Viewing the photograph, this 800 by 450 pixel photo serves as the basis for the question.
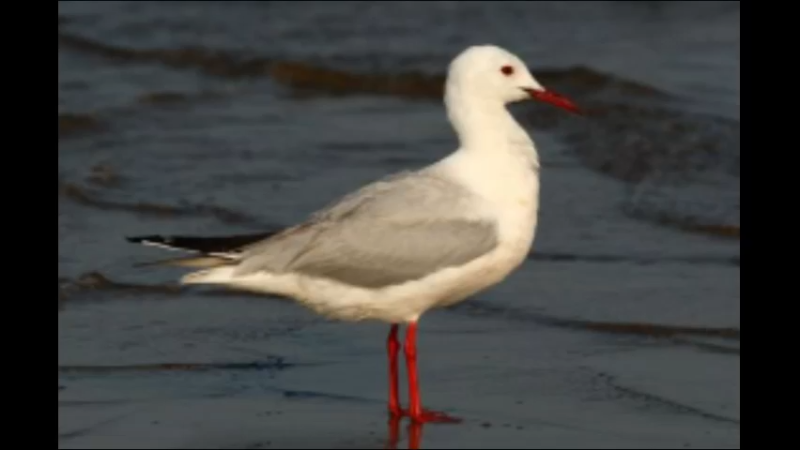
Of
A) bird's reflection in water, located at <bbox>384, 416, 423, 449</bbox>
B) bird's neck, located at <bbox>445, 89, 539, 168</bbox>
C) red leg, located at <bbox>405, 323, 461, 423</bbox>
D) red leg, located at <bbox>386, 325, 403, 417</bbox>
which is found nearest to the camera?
bird's reflection in water, located at <bbox>384, 416, 423, 449</bbox>

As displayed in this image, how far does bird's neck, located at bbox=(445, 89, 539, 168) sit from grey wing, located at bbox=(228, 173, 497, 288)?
28 centimetres

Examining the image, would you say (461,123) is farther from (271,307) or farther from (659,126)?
(659,126)

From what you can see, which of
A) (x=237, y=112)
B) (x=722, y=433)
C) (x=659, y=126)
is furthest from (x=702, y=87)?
(x=722, y=433)

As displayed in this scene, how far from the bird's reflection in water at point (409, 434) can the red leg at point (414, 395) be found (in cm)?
4

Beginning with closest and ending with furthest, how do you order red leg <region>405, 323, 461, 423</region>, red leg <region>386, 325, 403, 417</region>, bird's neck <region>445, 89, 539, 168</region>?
red leg <region>405, 323, 461, 423</region> → red leg <region>386, 325, 403, 417</region> → bird's neck <region>445, 89, 539, 168</region>

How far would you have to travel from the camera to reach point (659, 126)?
42.2ft

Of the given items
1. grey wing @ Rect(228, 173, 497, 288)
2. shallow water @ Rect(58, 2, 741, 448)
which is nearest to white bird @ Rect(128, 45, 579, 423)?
grey wing @ Rect(228, 173, 497, 288)

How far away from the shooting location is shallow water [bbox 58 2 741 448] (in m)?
7.52

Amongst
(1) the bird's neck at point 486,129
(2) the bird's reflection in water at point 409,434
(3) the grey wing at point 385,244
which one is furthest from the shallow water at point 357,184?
(1) the bird's neck at point 486,129

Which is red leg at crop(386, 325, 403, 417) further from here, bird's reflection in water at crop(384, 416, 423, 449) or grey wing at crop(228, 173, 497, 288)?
grey wing at crop(228, 173, 497, 288)

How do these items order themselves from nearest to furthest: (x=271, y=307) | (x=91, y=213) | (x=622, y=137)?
(x=271, y=307)
(x=91, y=213)
(x=622, y=137)

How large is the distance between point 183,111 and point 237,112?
39 cm

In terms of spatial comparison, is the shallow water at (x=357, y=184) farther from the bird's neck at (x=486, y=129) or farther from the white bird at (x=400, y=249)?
the bird's neck at (x=486, y=129)

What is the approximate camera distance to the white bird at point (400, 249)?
296 inches
